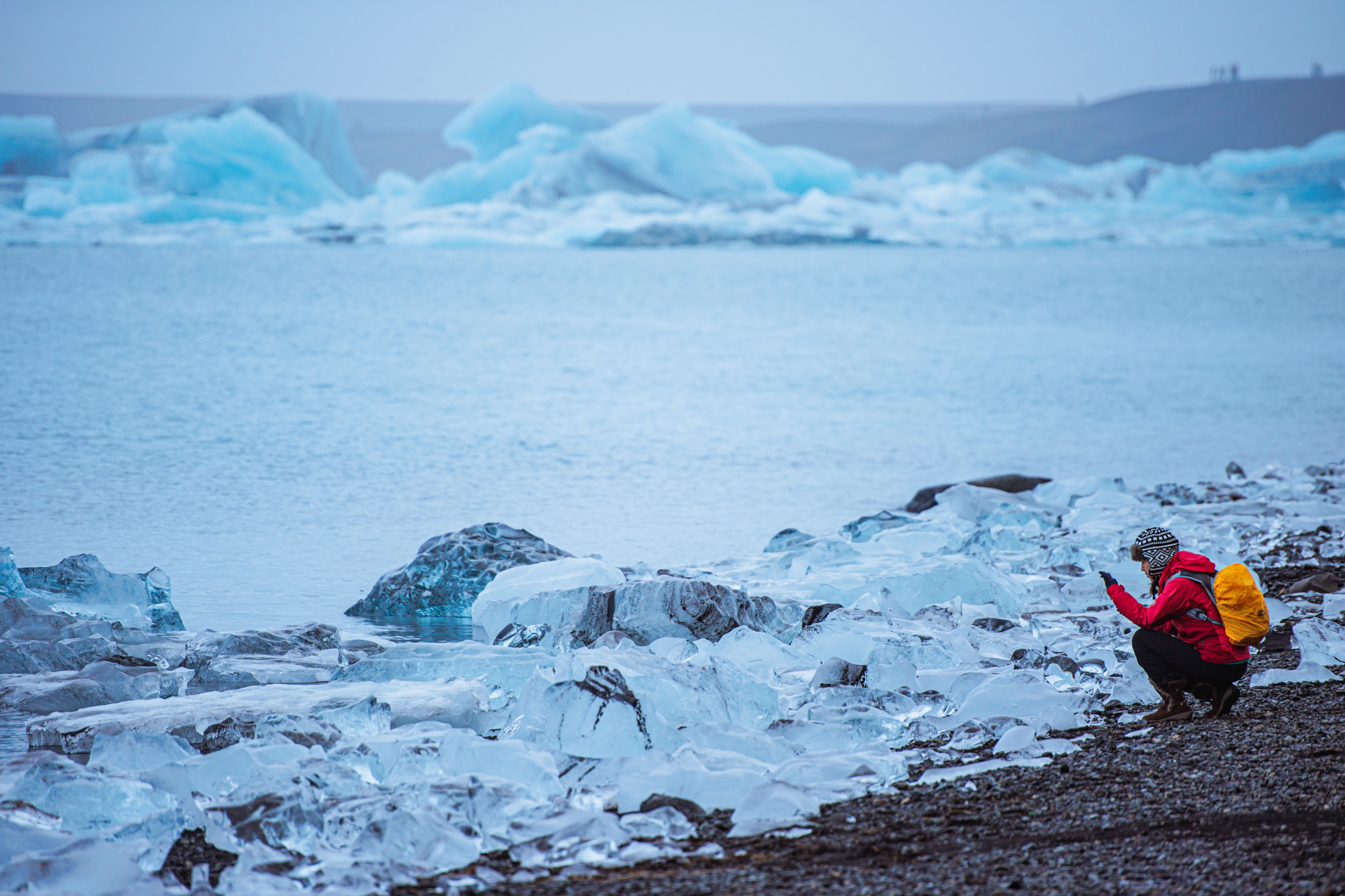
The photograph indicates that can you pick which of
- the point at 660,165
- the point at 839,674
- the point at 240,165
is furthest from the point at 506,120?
the point at 839,674

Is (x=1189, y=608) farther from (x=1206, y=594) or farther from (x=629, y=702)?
(x=629, y=702)

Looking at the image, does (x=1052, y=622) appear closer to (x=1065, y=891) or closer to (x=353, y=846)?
(x=1065, y=891)

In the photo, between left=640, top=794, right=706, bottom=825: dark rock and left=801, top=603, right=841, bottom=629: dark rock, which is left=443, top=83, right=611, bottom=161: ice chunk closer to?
left=801, top=603, right=841, bottom=629: dark rock

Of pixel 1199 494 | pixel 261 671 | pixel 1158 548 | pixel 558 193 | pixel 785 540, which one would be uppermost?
pixel 558 193

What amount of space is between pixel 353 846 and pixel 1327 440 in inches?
448

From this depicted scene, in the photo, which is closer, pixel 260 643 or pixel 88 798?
pixel 88 798

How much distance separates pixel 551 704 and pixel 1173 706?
189 centimetres

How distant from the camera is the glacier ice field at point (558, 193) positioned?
127ft

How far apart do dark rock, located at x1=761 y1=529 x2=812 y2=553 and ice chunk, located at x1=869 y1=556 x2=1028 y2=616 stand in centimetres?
122

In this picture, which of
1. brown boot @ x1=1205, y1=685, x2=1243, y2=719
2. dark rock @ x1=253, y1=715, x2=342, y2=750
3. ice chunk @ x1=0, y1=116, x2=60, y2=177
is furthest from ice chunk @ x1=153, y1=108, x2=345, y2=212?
brown boot @ x1=1205, y1=685, x2=1243, y2=719

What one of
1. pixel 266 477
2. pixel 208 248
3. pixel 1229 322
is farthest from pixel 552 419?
pixel 208 248

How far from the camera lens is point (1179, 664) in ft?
11.3

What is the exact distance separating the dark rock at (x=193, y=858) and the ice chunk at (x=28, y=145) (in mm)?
44104

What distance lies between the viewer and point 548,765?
125 inches
